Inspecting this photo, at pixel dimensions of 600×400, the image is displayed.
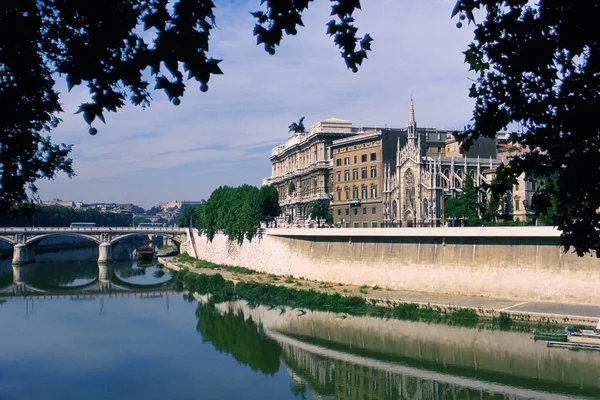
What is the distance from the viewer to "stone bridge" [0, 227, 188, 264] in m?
82.2

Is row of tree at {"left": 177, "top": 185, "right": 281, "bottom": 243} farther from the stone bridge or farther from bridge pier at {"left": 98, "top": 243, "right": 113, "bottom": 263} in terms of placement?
bridge pier at {"left": 98, "top": 243, "right": 113, "bottom": 263}

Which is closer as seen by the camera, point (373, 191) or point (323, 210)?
point (373, 191)

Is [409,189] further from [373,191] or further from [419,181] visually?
[373,191]

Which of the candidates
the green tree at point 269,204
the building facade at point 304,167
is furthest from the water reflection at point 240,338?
the green tree at point 269,204

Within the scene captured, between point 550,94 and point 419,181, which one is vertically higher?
Answer: point 419,181

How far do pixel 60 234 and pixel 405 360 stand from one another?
6818cm

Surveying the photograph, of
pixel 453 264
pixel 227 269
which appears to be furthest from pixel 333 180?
pixel 453 264

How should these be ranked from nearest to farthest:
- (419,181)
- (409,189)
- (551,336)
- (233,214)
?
(551,336) → (419,181) → (409,189) → (233,214)

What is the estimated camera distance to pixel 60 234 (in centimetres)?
8556

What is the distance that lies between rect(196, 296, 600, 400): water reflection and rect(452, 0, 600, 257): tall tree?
17253 millimetres

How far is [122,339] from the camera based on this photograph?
3475cm

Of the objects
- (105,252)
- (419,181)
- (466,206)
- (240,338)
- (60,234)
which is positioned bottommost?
(240,338)

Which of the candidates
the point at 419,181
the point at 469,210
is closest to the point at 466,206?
the point at 469,210

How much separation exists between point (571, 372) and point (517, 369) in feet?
6.48
